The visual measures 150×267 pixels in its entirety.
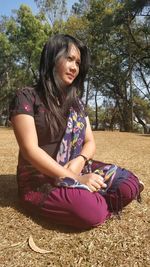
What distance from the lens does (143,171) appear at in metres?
Result: 4.12

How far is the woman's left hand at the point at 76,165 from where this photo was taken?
232 cm

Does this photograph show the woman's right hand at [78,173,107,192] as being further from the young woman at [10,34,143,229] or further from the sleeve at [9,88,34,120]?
the sleeve at [9,88,34,120]

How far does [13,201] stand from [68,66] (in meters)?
0.96

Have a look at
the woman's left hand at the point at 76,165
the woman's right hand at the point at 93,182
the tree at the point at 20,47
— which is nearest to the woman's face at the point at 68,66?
the woman's left hand at the point at 76,165

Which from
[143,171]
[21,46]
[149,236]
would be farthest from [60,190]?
[21,46]

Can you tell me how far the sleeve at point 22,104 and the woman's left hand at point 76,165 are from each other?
382 mm

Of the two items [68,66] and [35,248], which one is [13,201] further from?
[68,66]

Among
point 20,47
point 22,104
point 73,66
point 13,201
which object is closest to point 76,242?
point 13,201

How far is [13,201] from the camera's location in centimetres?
254

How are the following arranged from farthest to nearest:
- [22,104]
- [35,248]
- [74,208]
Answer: [22,104] < [74,208] < [35,248]

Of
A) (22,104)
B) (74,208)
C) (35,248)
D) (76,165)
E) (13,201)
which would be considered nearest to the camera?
(35,248)

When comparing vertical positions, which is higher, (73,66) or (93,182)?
(73,66)

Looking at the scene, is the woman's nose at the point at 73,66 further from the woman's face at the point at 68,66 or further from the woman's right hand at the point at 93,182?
the woman's right hand at the point at 93,182

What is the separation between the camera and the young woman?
208 centimetres
